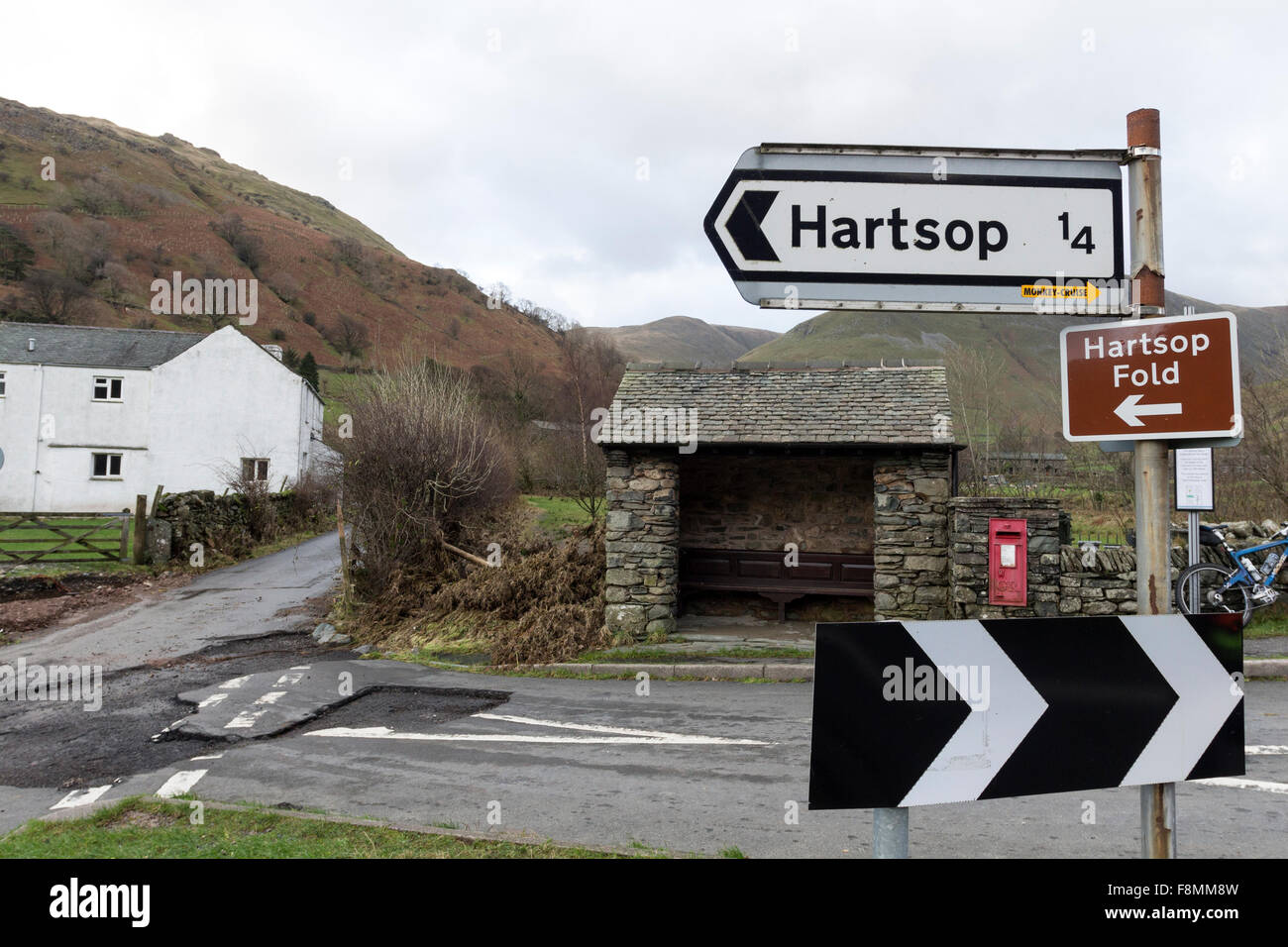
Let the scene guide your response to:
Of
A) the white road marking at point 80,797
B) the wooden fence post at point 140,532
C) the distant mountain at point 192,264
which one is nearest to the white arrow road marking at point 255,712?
the white road marking at point 80,797

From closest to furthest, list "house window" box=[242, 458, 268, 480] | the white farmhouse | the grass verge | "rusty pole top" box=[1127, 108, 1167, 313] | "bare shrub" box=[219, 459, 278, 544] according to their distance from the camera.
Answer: "rusty pole top" box=[1127, 108, 1167, 313], the grass verge, "bare shrub" box=[219, 459, 278, 544], "house window" box=[242, 458, 268, 480], the white farmhouse

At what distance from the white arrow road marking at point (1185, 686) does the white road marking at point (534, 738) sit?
16.0ft

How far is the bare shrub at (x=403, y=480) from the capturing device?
13.1 metres

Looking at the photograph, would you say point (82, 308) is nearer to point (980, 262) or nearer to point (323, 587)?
point (323, 587)

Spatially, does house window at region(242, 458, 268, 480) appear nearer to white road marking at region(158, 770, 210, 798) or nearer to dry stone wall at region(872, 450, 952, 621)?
white road marking at region(158, 770, 210, 798)

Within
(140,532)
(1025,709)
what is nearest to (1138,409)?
(1025,709)

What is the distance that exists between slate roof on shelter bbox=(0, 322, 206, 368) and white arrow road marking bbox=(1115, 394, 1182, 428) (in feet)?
128

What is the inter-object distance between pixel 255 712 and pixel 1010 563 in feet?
30.7

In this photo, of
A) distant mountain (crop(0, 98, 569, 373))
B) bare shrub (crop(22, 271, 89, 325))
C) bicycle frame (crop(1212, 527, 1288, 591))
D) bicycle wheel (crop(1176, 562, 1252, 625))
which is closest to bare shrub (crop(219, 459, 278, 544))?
bicycle wheel (crop(1176, 562, 1252, 625))

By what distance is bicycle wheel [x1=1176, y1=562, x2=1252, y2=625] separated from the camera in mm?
9147

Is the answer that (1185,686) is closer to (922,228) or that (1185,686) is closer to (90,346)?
(922,228)

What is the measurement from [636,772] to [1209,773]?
4358 millimetres

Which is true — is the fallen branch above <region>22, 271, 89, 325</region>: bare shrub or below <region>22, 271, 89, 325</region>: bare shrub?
below
